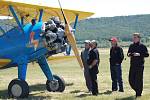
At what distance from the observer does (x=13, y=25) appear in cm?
1283

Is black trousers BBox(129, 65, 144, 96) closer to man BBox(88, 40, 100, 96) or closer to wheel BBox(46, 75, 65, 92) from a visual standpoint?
man BBox(88, 40, 100, 96)

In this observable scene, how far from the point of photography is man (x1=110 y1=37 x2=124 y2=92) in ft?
40.2

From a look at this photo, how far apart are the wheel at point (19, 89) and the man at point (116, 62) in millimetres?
2708

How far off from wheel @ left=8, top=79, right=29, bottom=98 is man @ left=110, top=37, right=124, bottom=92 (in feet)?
8.88

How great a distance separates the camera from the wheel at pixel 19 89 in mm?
11352

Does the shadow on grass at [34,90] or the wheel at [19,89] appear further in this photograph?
the shadow on grass at [34,90]

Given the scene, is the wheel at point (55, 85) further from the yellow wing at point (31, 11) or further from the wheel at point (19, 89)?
the yellow wing at point (31, 11)

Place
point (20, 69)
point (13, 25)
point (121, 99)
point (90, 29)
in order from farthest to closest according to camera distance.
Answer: point (90, 29) < point (13, 25) < point (20, 69) < point (121, 99)

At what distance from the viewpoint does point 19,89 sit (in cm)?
1141

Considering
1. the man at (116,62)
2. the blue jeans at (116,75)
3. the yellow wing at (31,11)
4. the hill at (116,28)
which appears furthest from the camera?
the hill at (116,28)

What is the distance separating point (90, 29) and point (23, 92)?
17715 centimetres

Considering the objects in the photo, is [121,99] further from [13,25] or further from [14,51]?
[13,25]

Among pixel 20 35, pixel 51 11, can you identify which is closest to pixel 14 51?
pixel 20 35

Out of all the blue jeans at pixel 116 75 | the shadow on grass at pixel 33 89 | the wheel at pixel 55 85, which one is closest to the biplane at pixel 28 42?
the shadow on grass at pixel 33 89
